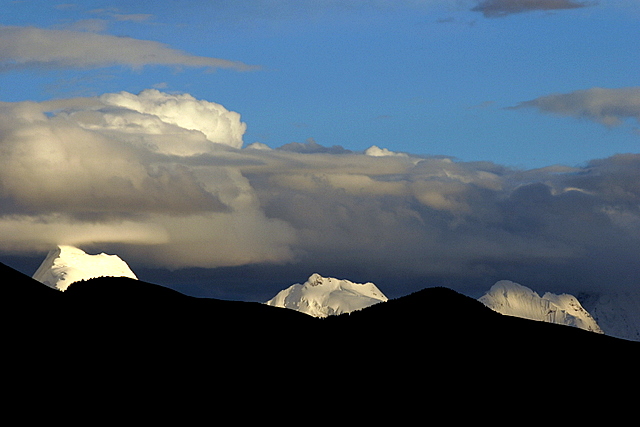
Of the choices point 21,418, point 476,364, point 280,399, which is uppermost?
point 476,364

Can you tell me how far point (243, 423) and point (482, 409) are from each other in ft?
94.5

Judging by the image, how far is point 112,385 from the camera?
98.4 m

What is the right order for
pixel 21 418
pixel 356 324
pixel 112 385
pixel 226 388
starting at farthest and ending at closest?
pixel 356 324
pixel 226 388
pixel 112 385
pixel 21 418

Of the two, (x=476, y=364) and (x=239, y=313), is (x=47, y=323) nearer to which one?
(x=239, y=313)

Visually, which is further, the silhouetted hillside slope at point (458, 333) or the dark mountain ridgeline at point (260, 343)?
the silhouetted hillside slope at point (458, 333)

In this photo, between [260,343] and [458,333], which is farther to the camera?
[458,333]

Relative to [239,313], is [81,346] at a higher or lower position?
lower

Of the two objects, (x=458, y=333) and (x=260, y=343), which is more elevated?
(x=458, y=333)

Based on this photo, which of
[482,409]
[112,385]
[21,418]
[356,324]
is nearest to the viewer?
[21,418]

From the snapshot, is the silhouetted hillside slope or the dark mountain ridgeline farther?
the silhouetted hillside slope

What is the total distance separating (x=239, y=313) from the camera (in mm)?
129250

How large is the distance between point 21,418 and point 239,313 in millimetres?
45073

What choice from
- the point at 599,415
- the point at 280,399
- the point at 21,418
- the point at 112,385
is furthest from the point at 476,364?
the point at 21,418

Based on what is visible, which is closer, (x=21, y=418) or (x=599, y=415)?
(x=21, y=418)
